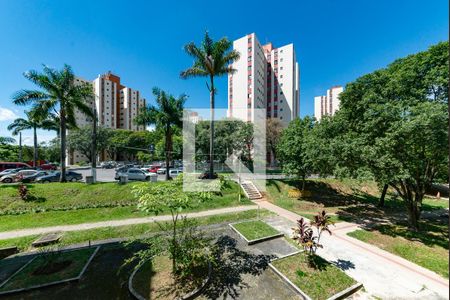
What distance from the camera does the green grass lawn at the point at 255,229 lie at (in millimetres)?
8258

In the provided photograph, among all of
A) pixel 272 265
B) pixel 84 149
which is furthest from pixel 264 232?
pixel 84 149

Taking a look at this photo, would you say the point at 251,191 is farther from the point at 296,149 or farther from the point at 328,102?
the point at 328,102

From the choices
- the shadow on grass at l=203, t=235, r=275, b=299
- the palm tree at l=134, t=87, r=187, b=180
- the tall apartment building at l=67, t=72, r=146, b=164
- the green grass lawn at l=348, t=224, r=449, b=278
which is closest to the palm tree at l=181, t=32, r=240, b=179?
the palm tree at l=134, t=87, r=187, b=180

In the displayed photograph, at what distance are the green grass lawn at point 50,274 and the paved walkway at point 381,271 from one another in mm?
8846

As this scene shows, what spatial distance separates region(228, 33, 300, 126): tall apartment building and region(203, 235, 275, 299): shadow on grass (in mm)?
38553

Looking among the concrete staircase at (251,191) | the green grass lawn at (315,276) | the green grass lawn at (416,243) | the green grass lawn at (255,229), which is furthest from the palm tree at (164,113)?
the green grass lawn at (416,243)

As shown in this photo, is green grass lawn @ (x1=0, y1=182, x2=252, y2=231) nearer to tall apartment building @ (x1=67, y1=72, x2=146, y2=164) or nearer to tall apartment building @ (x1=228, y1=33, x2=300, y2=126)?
tall apartment building @ (x1=228, y1=33, x2=300, y2=126)

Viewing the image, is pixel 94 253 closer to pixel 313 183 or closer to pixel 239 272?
pixel 239 272

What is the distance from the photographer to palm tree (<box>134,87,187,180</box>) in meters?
17.3

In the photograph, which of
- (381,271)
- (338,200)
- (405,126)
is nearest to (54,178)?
(381,271)

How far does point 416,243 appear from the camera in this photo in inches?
304

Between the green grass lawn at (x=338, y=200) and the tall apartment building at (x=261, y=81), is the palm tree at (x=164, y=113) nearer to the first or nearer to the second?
the green grass lawn at (x=338, y=200)

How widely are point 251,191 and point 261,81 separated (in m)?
40.4

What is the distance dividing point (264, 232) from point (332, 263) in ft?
10.1
